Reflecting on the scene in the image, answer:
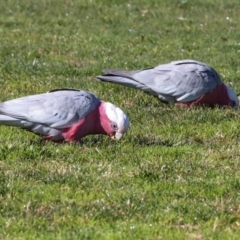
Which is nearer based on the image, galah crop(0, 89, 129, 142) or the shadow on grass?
galah crop(0, 89, 129, 142)

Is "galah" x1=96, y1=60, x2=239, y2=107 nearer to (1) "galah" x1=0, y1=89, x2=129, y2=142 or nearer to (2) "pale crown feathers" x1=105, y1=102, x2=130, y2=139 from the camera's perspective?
(1) "galah" x1=0, y1=89, x2=129, y2=142

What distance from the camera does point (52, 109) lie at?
280 inches

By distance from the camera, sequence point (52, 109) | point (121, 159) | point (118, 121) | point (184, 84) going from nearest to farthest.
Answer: point (121, 159)
point (118, 121)
point (52, 109)
point (184, 84)

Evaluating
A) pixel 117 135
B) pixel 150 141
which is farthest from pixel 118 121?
pixel 150 141

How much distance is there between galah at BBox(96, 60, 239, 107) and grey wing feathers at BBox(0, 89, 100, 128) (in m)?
1.91

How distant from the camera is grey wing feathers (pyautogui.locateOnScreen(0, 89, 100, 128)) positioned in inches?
277

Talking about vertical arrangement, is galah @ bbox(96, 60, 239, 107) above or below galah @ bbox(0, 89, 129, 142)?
below

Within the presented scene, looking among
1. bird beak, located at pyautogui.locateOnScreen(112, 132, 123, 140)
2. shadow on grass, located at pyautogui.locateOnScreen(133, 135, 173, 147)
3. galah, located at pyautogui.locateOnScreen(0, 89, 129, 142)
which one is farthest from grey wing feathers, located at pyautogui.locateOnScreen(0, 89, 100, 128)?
shadow on grass, located at pyautogui.locateOnScreen(133, 135, 173, 147)

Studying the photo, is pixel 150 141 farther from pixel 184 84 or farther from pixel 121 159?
pixel 184 84

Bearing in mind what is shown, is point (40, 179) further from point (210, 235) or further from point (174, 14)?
point (174, 14)

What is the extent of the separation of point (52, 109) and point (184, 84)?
248cm

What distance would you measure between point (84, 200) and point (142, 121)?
9.13 ft

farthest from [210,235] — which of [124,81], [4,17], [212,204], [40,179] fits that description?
[4,17]

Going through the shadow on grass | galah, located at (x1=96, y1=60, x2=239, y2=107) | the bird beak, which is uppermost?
the bird beak
